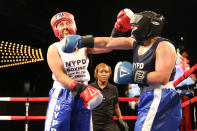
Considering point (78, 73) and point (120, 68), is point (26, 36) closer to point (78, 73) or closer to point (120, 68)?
point (78, 73)

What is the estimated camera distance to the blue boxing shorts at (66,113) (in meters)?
1.77

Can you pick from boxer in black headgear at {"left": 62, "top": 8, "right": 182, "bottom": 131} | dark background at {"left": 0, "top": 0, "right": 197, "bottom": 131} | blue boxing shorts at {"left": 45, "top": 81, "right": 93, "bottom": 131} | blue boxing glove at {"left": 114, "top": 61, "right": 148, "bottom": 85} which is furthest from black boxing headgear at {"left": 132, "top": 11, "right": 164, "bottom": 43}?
dark background at {"left": 0, "top": 0, "right": 197, "bottom": 131}

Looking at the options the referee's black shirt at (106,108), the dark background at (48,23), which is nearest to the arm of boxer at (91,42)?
the referee's black shirt at (106,108)

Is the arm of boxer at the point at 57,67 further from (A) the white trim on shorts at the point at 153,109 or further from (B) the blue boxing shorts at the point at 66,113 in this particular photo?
(A) the white trim on shorts at the point at 153,109

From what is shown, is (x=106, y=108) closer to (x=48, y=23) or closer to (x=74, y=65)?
(x=74, y=65)

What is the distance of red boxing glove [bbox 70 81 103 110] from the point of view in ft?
5.23

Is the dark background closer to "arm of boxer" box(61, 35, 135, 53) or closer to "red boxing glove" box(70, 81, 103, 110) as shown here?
"red boxing glove" box(70, 81, 103, 110)

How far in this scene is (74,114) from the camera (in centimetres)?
184

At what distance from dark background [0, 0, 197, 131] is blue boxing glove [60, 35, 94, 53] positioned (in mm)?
2956

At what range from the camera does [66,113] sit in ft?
5.83

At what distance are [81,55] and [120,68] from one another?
57 cm

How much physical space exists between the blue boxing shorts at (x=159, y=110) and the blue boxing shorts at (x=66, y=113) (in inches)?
20.9

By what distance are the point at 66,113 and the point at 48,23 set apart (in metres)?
5.00

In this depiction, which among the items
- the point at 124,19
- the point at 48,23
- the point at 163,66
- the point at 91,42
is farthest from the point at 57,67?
the point at 48,23
